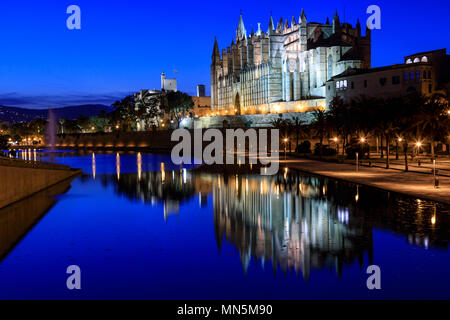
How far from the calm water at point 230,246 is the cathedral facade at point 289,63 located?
213 feet

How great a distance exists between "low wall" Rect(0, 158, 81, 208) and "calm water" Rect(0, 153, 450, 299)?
0.69m

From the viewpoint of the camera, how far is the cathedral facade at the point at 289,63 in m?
83.4

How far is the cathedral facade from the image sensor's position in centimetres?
8344

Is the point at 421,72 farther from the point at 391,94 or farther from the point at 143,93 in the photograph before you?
the point at 143,93

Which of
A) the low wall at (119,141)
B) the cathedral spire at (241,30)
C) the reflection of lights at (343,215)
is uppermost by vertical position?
the cathedral spire at (241,30)

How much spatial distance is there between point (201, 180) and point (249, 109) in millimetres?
80063

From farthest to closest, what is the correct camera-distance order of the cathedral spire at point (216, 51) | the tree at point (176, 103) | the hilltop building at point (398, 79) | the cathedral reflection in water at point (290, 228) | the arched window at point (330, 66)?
the cathedral spire at point (216, 51), the tree at point (176, 103), the arched window at point (330, 66), the hilltop building at point (398, 79), the cathedral reflection in water at point (290, 228)

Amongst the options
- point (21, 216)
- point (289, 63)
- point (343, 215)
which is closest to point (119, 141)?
point (289, 63)

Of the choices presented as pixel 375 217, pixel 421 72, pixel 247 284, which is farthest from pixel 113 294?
pixel 421 72

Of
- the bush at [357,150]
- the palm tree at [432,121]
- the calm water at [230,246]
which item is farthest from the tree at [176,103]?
the calm water at [230,246]

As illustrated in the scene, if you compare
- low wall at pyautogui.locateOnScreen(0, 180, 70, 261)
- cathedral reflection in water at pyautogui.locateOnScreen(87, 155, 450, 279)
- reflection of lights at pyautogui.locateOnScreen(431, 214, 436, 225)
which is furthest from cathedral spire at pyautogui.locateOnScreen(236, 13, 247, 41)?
reflection of lights at pyautogui.locateOnScreen(431, 214, 436, 225)

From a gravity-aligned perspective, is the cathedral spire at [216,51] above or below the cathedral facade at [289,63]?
above

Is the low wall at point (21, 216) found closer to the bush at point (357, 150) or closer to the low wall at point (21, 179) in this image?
the low wall at point (21, 179)

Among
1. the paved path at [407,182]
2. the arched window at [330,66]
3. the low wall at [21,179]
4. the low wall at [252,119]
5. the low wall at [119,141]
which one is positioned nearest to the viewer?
the low wall at [21,179]
